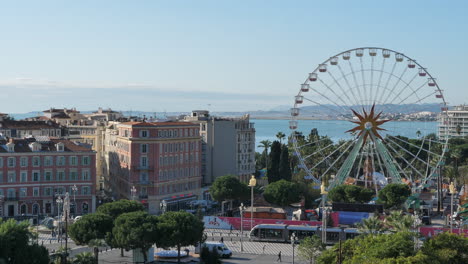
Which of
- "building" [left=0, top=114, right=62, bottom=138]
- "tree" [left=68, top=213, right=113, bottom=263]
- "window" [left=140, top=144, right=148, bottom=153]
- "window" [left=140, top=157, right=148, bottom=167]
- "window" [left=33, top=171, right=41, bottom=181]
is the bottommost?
"tree" [left=68, top=213, right=113, bottom=263]

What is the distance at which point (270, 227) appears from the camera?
66.6 m

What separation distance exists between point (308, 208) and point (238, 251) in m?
26.2

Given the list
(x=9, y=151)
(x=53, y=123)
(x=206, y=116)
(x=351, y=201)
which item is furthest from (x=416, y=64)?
(x=53, y=123)

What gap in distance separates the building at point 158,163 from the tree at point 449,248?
42.4m

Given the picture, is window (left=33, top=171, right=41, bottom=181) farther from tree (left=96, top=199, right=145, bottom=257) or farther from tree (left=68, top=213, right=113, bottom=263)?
tree (left=68, top=213, right=113, bottom=263)

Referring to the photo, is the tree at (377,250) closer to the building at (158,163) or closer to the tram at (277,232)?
the tram at (277,232)

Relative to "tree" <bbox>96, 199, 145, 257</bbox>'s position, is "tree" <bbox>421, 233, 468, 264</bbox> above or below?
above

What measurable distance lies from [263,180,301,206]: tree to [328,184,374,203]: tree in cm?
412

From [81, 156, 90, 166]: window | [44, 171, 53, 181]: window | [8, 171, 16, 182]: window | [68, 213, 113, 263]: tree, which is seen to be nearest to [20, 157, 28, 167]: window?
[8, 171, 16, 182]: window

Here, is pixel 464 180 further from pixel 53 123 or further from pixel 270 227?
pixel 53 123

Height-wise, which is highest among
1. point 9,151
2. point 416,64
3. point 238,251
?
point 416,64

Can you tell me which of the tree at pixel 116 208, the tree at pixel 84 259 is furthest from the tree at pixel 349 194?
the tree at pixel 84 259

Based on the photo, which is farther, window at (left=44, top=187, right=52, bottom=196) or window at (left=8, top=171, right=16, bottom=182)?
window at (left=44, top=187, right=52, bottom=196)

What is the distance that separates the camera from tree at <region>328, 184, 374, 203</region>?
7962cm
